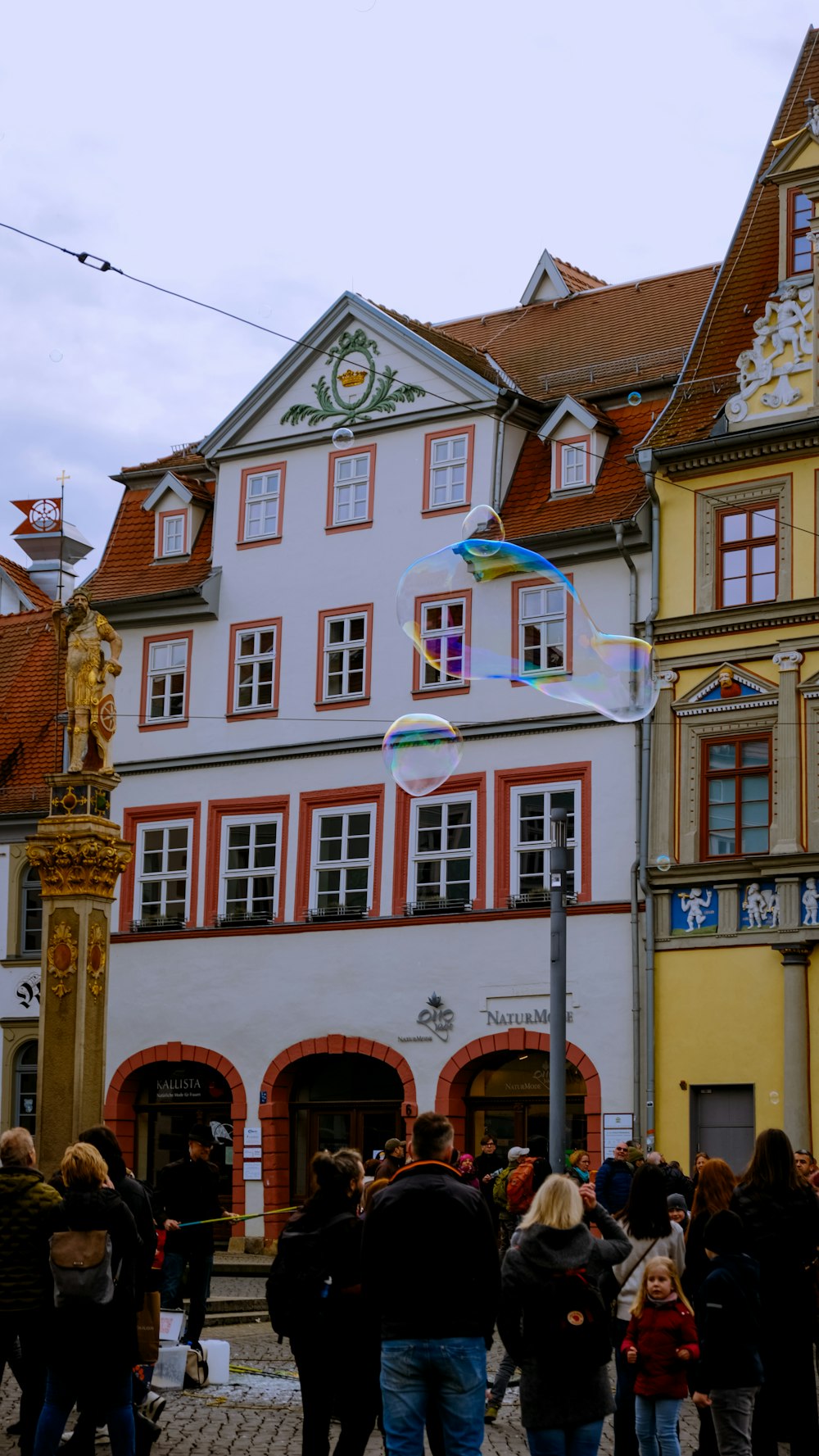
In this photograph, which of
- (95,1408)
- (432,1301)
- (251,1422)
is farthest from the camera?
(251,1422)

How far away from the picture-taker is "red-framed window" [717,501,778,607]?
29172 mm

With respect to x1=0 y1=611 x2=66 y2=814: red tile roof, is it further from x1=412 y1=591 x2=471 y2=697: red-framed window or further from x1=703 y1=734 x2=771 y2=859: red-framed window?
x1=703 y1=734 x2=771 y2=859: red-framed window

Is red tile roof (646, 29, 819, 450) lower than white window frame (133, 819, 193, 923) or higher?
higher

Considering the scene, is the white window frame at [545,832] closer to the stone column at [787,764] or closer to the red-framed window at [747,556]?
the stone column at [787,764]

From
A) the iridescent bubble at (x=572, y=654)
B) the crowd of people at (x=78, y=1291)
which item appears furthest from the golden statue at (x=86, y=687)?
the crowd of people at (x=78, y=1291)

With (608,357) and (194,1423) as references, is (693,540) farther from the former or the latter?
(194,1423)

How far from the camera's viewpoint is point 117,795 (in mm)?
35969

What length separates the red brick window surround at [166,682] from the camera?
3550 centimetres

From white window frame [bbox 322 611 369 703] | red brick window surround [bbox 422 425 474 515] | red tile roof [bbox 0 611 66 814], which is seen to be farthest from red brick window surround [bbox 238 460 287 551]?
red tile roof [bbox 0 611 66 814]

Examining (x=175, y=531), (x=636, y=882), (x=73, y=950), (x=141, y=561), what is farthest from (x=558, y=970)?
(x=141, y=561)

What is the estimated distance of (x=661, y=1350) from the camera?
384 inches

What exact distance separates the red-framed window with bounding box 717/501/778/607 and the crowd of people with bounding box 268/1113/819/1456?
1904cm

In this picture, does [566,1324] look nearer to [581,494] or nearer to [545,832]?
[545,832]

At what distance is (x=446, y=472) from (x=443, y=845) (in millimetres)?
6025
